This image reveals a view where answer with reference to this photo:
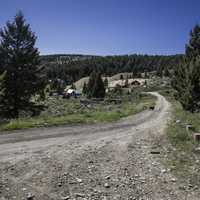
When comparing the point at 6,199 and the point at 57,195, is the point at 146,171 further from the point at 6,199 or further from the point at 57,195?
the point at 6,199

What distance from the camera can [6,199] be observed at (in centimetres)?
575

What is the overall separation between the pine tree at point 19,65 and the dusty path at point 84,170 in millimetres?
13699

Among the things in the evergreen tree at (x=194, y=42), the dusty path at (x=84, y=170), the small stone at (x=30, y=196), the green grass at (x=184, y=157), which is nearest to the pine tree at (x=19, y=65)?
the dusty path at (x=84, y=170)

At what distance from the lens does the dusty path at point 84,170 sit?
6.31m

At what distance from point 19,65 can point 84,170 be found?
20.2 m

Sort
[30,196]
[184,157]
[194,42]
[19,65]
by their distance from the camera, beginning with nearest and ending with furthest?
[30,196] < [184,157] < [19,65] < [194,42]

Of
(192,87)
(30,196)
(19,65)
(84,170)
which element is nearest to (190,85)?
(192,87)

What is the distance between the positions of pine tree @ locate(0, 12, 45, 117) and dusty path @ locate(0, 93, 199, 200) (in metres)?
13.7

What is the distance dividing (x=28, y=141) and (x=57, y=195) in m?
5.87

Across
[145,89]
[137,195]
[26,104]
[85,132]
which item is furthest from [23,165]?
[145,89]

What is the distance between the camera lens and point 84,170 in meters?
7.84

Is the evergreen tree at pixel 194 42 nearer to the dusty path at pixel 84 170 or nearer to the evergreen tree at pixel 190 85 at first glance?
the evergreen tree at pixel 190 85

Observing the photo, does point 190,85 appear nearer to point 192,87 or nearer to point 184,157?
point 192,87

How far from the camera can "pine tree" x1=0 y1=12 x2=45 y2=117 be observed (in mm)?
25438
